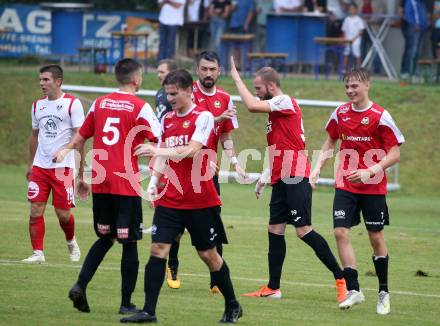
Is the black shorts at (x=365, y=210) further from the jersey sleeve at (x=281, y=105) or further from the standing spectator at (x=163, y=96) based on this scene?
the standing spectator at (x=163, y=96)

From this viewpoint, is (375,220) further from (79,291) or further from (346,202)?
(79,291)

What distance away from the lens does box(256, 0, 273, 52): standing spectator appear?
31.8 meters

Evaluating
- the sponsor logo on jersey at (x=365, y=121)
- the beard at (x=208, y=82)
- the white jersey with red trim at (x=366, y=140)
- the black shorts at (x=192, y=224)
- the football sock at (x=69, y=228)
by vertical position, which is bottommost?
the football sock at (x=69, y=228)

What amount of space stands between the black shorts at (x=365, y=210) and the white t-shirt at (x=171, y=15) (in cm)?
1898

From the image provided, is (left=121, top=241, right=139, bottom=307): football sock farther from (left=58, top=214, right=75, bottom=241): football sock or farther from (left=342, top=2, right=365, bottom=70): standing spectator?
(left=342, top=2, right=365, bottom=70): standing spectator

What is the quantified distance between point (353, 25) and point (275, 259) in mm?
18665

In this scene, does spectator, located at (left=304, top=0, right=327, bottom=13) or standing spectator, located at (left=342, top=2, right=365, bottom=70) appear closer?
standing spectator, located at (left=342, top=2, right=365, bottom=70)

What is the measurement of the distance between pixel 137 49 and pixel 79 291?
22.1m

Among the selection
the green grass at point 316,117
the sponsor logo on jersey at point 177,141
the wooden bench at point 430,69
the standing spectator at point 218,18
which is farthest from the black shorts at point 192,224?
the standing spectator at point 218,18

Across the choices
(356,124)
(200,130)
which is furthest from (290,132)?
(200,130)

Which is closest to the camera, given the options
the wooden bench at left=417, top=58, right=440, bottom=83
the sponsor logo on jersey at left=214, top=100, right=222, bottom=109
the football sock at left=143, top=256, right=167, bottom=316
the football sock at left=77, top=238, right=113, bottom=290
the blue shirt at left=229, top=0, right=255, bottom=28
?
the football sock at left=143, top=256, right=167, bottom=316

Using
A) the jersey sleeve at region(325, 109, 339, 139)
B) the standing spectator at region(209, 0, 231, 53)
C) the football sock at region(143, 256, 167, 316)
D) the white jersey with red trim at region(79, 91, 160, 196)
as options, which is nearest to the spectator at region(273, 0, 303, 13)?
the standing spectator at region(209, 0, 231, 53)

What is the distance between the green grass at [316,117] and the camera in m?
25.6

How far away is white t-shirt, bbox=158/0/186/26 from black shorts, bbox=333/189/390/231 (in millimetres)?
18983
